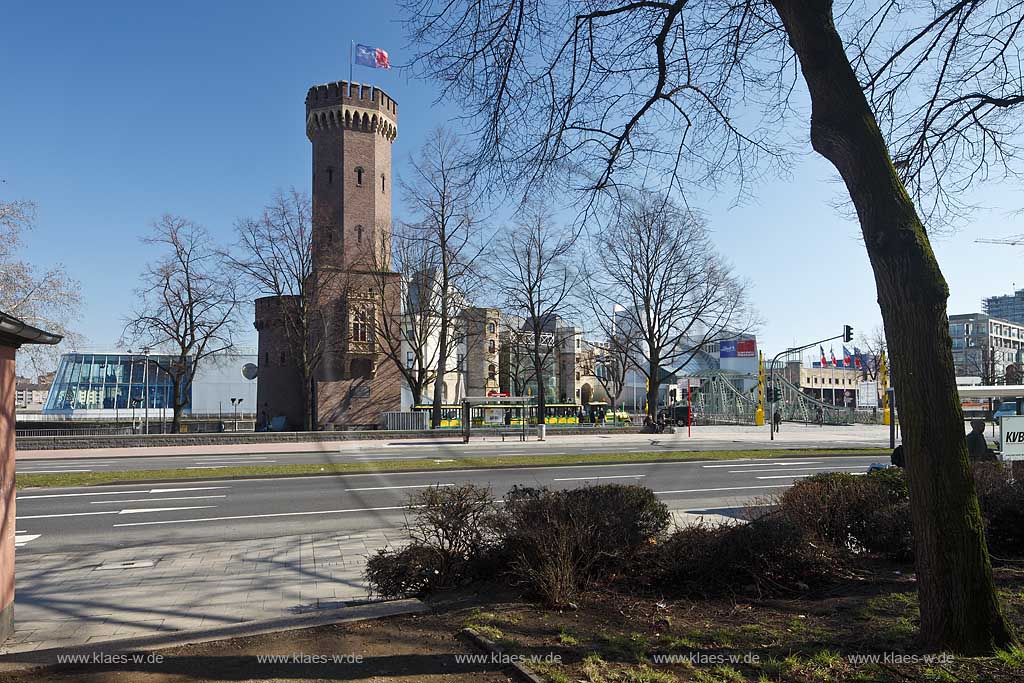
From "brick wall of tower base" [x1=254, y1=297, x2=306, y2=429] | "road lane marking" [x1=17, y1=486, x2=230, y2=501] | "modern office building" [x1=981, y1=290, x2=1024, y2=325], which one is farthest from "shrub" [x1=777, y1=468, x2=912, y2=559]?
"modern office building" [x1=981, y1=290, x2=1024, y2=325]

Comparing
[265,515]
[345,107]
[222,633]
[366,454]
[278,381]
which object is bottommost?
[265,515]

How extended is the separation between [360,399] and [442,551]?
41827mm

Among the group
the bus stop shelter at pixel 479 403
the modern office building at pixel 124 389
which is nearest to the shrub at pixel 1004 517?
the bus stop shelter at pixel 479 403

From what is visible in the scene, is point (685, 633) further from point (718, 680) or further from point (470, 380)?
point (470, 380)

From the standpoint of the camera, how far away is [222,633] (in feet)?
17.4

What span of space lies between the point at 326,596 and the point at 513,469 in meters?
13.3

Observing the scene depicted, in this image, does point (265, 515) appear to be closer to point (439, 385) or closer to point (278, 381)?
point (439, 385)

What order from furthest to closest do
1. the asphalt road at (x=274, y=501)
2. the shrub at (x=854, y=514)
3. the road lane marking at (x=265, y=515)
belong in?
the road lane marking at (x=265, y=515) < the asphalt road at (x=274, y=501) < the shrub at (x=854, y=514)

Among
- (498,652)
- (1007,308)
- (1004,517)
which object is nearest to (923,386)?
(498,652)

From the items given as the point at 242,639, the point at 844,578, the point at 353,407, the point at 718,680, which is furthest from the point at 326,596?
the point at 353,407

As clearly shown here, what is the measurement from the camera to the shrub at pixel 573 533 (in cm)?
561

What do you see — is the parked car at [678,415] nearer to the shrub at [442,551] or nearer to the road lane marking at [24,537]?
the road lane marking at [24,537]

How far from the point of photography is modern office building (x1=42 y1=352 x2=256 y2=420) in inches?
2514

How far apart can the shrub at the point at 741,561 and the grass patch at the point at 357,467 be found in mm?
13324
